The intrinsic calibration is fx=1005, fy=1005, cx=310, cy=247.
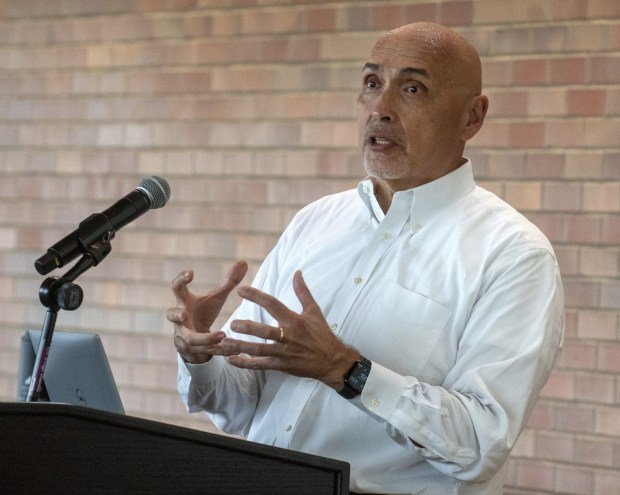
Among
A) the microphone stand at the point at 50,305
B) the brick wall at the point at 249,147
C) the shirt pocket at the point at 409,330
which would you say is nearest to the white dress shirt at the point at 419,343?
the shirt pocket at the point at 409,330

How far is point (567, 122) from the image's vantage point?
12.3 feet

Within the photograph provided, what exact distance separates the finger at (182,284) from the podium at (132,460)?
25.1 inches

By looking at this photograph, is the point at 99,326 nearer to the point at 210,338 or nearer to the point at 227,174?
the point at 227,174

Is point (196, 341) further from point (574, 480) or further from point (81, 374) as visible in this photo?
point (574, 480)

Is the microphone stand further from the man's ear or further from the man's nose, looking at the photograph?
the man's ear

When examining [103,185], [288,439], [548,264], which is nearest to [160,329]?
[103,185]

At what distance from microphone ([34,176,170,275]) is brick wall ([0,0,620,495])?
1822 millimetres

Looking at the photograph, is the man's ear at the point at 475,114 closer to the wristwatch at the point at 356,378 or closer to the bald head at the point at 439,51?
the bald head at the point at 439,51

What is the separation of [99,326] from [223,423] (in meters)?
2.27

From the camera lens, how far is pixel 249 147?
4.39 m

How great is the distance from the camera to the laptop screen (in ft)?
7.82

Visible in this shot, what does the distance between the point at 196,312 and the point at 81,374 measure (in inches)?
14.9

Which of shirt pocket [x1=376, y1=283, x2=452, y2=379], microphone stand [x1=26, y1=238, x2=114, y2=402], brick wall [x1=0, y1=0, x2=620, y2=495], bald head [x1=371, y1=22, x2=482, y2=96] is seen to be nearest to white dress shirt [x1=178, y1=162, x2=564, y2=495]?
shirt pocket [x1=376, y1=283, x2=452, y2=379]

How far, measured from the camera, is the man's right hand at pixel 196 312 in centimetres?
215
